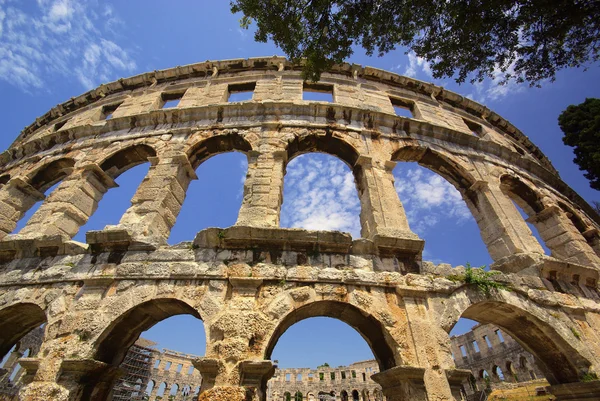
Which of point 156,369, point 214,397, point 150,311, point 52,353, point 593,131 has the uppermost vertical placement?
point 593,131

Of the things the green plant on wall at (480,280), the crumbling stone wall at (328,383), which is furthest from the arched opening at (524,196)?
the crumbling stone wall at (328,383)

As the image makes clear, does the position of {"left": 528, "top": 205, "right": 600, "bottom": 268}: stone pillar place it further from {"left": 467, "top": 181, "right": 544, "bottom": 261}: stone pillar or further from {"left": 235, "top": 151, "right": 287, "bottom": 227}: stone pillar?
{"left": 235, "top": 151, "right": 287, "bottom": 227}: stone pillar

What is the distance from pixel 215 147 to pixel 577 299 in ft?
29.0

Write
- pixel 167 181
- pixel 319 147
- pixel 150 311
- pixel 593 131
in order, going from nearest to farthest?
pixel 150 311 < pixel 167 181 < pixel 319 147 < pixel 593 131

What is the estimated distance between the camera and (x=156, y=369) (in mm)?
26016

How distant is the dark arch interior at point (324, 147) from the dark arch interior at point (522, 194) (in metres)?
A: 4.65

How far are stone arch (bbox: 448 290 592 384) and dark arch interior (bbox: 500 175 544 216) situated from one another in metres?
4.41

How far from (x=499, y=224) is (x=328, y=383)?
26.8 m

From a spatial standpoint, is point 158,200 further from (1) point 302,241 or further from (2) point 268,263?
(1) point 302,241

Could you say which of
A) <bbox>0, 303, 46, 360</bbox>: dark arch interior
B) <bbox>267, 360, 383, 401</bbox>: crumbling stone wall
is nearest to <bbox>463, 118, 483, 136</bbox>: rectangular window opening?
<bbox>0, 303, 46, 360</bbox>: dark arch interior

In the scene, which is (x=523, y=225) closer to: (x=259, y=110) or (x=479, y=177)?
(x=479, y=177)

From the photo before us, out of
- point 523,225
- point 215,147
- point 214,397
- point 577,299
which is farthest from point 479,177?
point 214,397

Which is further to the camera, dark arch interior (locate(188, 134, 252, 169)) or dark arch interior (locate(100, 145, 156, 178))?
dark arch interior (locate(100, 145, 156, 178))

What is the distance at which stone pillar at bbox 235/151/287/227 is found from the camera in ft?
19.0
